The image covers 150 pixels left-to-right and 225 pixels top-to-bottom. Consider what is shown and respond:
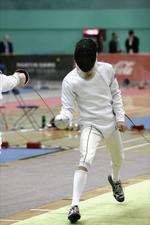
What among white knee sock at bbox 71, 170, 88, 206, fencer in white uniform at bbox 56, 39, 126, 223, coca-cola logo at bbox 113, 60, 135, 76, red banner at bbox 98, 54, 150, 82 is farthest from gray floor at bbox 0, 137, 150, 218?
coca-cola logo at bbox 113, 60, 135, 76

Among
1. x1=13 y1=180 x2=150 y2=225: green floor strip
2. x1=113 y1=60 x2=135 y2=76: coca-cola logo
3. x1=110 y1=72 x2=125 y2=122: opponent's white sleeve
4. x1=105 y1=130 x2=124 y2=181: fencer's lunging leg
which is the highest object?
x1=113 y1=60 x2=135 y2=76: coca-cola logo

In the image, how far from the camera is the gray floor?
9230 mm

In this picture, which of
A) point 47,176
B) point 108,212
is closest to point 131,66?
point 47,176

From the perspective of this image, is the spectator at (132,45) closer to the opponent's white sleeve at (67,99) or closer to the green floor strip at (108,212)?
the green floor strip at (108,212)

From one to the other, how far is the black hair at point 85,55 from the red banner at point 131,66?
61.0 feet

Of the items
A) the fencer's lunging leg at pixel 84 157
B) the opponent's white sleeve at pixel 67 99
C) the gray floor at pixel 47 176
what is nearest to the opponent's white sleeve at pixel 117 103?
the fencer's lunging leg at pixel 84 157

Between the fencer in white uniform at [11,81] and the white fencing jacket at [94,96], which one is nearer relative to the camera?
the fencer in white uniform at [11,81]

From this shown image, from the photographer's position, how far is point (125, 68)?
26953 mm

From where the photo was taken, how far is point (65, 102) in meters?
7.65

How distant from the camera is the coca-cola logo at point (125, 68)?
2680 cm

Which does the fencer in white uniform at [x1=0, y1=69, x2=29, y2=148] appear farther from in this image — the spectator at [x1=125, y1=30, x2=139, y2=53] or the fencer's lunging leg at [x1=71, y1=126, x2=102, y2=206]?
the spectator at [x1=125, y1=30, x2=139, y2=53]

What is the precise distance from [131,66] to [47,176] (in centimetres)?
1624

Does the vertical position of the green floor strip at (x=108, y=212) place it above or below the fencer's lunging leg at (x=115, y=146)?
below

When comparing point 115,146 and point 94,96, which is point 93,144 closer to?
point 115,146
